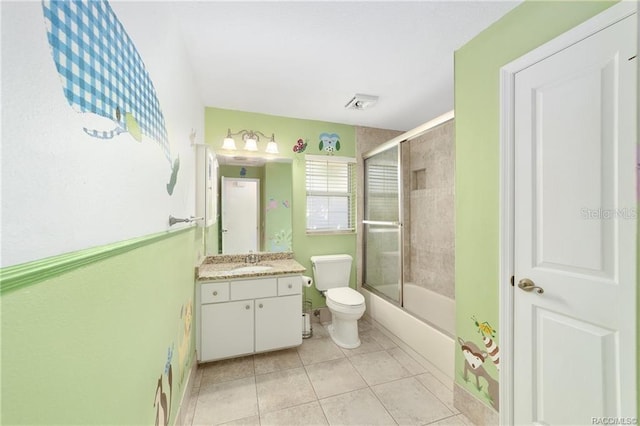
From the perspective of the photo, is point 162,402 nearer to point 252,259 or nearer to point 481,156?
point 252,259

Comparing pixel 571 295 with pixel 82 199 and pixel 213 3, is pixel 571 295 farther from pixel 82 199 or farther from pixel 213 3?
Result: pixel 213 3

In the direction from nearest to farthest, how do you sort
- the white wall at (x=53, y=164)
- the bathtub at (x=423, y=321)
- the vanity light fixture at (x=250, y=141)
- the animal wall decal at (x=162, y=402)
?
the white wall at (x=53, y=164)
the animal wall decal at (x=162, y=402)
the bathtub at (x=423, y=321)
the vanity light fixture at (x=250, y=141)

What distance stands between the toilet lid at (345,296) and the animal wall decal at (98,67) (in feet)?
6.66

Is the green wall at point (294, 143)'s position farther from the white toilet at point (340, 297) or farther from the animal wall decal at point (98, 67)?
the animal wall decal at point (98, 67)

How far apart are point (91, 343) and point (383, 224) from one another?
2525 mm

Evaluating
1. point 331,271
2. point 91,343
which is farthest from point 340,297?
point 91,343

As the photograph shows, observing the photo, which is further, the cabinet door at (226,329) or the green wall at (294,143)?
the green wall at (294,143)

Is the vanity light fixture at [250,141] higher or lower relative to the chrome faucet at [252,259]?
higher

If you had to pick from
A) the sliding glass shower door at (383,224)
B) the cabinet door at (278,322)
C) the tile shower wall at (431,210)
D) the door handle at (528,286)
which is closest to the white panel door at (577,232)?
the door handle at (528,286)

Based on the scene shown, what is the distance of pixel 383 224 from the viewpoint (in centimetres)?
276

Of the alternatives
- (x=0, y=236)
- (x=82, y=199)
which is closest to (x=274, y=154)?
(x=82, y=199)

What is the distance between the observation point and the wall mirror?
2.54m

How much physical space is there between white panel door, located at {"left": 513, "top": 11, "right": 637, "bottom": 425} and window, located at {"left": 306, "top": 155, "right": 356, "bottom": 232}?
1862 millimetres

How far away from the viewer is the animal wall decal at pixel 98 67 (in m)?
0.51
